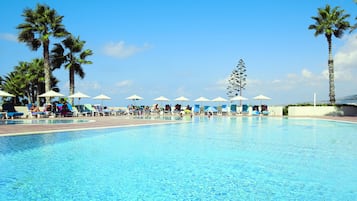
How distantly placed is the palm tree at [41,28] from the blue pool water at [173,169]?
16.1 m

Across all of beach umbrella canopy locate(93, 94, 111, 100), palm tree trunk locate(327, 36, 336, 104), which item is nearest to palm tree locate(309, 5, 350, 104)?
palm tree trunk locate(327, 36, 336, 104)

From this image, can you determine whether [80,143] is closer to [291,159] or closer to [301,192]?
[291,159]

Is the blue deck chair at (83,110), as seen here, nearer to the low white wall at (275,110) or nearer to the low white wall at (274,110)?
the low white wall at (274,110)

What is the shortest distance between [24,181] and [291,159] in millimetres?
5972

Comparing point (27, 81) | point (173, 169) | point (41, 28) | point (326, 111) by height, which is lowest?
point (173, 169)

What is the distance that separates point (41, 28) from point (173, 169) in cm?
2166

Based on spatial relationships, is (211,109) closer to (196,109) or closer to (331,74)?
(196,109)

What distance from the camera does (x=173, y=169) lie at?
21.0 feet

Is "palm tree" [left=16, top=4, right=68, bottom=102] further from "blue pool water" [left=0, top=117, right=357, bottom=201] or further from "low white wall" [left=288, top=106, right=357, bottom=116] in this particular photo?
"low white wall" [left=288, top=106, right=357, bottom=116]

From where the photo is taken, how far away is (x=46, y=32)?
24.1 metres

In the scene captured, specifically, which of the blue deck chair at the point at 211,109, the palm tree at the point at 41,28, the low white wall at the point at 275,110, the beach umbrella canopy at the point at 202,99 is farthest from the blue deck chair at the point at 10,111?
the low white wall at the point at 275,110

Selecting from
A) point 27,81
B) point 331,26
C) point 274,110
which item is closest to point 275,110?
point 274,110

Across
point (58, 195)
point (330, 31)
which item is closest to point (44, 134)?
point (58, 195)

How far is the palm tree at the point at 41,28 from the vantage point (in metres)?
23.5
